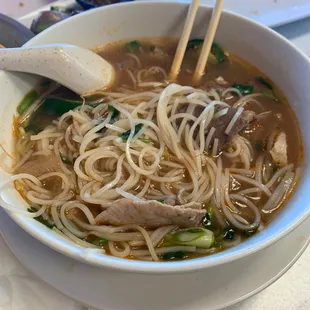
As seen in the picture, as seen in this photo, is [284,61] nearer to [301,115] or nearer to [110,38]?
[301,115]

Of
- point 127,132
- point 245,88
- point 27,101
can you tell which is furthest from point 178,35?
point 27,101

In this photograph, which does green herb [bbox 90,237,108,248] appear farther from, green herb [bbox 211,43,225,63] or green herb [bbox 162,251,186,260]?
green herb [bbox 211,43,225,63]

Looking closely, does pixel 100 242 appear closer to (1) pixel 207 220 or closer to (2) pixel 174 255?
(2) pixel 174 255

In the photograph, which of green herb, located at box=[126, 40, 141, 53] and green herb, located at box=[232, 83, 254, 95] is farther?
green herb, located at box=[126, 40, 141, 53]

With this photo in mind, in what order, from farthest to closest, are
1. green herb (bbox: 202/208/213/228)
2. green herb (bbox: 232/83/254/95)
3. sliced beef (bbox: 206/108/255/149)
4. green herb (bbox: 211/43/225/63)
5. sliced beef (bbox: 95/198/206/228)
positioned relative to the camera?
green herb (bbox: 211/43/225/63) → green herb (bbox: 232/83/254/95) → sliced beef (bbox: 206/108/255/149) → green herb (bbox: 202/208/213/228) → sliced beef (bbox: 95/198/206/228)

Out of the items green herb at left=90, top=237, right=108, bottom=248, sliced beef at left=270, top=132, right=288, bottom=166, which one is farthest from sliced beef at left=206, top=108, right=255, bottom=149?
green herb at left=90, top=237, right=108, bottom=248

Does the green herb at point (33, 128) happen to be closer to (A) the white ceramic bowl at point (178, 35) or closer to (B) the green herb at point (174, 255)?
(A) the white ceramic bowl at point (178, 35)

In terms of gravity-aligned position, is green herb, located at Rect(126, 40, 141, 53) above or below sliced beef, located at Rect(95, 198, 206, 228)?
above

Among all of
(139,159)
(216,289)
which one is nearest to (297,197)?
(216,289)

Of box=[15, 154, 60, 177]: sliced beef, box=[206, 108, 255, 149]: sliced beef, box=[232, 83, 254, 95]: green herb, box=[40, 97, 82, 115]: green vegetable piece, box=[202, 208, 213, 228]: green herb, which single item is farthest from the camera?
box=[232, 83, 254, 95]: green herb
